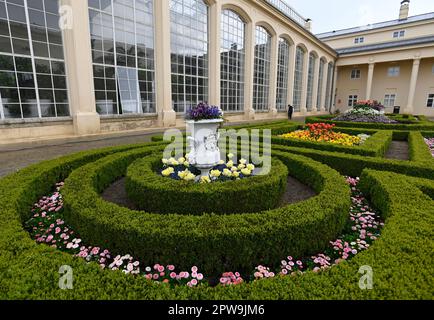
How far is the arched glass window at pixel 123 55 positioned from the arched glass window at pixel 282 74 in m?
16.7

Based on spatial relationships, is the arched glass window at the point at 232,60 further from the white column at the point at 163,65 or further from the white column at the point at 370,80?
the white column at the point at 370,80

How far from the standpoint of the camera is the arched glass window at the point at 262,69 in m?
23.1

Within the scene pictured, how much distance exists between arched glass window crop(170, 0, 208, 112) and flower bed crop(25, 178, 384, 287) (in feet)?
42.9

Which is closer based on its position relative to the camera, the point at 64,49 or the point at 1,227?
the point at 1,227

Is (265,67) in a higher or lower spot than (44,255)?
higher

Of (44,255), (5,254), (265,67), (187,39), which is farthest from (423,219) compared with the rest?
(265,67)

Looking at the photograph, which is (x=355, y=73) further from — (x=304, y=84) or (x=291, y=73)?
(x=291, y=73)

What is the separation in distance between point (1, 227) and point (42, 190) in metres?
2.19

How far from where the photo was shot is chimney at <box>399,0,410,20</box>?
3768cm

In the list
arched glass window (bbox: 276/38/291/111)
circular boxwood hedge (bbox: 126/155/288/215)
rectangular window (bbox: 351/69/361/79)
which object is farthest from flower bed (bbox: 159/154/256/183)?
rectangular window (bbox: 351/69/361/79)

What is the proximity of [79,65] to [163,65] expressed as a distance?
483cm

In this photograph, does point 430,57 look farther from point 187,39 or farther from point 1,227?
point 1,227

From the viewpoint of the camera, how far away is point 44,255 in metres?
2.30

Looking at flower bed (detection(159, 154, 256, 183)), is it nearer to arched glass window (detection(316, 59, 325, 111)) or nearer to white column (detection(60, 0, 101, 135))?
white column (detection(60, 0, 101, 135))
